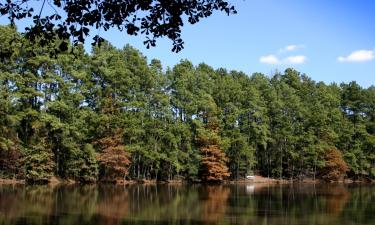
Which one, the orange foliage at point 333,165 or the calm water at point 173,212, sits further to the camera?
the orange foliage at point 333,165

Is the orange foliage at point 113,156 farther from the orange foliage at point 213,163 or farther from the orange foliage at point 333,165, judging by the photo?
the orange foliage at point 333,165

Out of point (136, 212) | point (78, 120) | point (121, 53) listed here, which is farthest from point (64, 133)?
point (136, 212)

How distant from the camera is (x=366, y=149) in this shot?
76.2 meters

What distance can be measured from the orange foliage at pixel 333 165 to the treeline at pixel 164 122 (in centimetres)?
21

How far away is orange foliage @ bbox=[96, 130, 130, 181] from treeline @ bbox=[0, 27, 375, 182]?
0.44 feet

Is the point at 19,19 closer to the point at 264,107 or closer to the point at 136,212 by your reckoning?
the point at 136,212

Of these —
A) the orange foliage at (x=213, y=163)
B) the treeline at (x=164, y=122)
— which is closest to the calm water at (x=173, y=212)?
the treeline at (x=164, y=122)

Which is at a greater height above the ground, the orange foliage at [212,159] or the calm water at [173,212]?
the orange foliage at [212,159]

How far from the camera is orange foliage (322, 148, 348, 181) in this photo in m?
69.3

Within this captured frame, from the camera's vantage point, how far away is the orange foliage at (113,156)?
51.3 metres

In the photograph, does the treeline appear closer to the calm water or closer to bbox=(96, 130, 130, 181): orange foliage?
bbox=(96, 130, 130, 181): orange foliage

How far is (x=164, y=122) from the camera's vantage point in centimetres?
5959

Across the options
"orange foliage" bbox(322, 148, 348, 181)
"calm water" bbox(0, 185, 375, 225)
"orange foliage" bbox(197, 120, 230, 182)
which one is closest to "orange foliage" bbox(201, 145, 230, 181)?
"orange foliage" bbox(197, 120, 230, 182)

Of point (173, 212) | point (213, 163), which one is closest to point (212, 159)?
point (213, 163)
